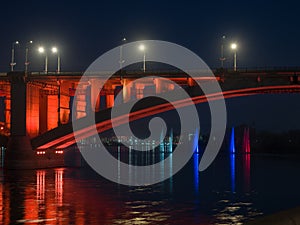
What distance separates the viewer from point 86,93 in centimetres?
6259

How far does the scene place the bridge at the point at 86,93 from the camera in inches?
2298

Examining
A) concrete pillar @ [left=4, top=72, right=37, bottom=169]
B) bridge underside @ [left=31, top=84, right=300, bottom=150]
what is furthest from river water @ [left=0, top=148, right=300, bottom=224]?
concrete pillar @ [left=4, top=72, right=37, bottom=169]

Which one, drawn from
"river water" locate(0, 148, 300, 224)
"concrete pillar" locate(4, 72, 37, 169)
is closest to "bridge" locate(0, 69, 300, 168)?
"concrete pillar" locate(4, 72, 37, 169)

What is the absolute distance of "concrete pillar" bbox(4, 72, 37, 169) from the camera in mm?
60688

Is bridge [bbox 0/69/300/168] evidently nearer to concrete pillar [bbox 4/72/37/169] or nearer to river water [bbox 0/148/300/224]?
concrete pillar [bbox 4/72/37/169]

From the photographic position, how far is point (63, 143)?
65562mm

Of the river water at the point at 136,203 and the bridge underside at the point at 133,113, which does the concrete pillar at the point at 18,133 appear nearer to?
the bridge underside at the point at 133,113

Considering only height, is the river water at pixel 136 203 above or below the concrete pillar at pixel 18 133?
below

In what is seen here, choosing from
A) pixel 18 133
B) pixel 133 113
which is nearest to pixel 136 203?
pixel 133 113

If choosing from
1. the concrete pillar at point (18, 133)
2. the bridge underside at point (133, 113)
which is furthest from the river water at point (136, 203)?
the concrete pillar at point (18, 133)

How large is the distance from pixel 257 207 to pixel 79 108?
1449 inches

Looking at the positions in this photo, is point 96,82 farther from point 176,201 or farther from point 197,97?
point 176,201

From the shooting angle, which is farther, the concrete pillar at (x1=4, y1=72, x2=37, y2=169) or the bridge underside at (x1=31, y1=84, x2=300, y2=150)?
the concrete pillar at (x1=4, y1=72, x2=37, y2=169)

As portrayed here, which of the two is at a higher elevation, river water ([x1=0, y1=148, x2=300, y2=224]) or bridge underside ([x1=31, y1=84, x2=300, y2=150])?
bridge underside ([x1=31, y1=84, x2=300, y2=150])
